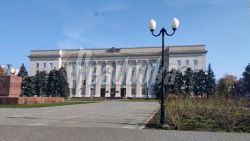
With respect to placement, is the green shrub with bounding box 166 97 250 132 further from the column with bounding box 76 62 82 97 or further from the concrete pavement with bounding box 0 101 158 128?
the column with bounding box 76 62 82 97

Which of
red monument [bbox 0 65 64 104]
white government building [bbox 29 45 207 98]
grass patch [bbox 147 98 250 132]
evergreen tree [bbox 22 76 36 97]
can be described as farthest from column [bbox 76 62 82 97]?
grass patch [bbox 147 98 250 132]

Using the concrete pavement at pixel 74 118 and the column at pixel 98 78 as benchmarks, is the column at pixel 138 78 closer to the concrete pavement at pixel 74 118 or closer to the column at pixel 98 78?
the column at pixel 98 78

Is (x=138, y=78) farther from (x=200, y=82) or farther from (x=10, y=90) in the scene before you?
(x=10, y=90)

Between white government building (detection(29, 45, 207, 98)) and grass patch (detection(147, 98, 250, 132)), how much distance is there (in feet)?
260

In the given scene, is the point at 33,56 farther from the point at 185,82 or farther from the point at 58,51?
the point at 185,82

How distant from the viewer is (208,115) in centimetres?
1945

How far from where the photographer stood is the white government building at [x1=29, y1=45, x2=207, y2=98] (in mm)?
100312

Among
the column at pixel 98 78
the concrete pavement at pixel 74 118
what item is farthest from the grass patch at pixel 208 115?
the column at pixel 98 78

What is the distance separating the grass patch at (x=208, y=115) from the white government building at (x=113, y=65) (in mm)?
79387

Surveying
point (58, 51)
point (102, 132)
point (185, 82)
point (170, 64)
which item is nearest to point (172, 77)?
point (185, 82)

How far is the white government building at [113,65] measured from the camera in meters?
100

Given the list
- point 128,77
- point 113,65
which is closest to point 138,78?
point 128,77

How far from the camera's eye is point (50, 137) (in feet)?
33.1

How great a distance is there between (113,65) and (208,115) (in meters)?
88.1
